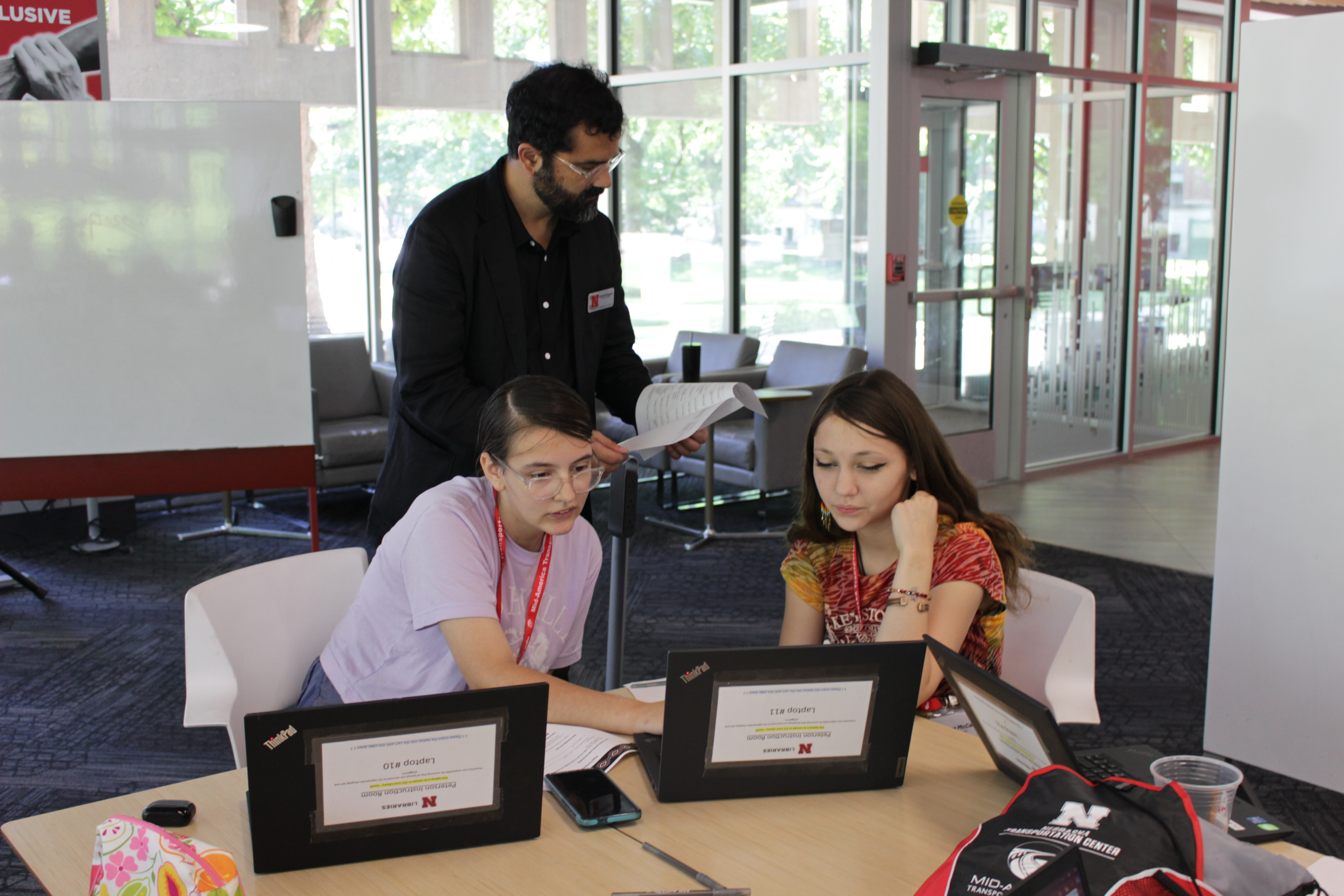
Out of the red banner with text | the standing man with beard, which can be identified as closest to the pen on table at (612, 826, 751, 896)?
the standing man with beard

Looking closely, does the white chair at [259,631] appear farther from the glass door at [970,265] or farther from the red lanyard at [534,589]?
the glass door at [970,265]

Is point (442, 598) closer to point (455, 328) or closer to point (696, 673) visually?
point (696, 673)

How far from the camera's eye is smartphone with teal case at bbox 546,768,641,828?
1.43 meters

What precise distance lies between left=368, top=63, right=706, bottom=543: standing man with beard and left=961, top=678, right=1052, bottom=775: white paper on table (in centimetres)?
92

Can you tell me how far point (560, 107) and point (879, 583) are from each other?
1.05 metres

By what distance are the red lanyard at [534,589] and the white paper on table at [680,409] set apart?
316 mm

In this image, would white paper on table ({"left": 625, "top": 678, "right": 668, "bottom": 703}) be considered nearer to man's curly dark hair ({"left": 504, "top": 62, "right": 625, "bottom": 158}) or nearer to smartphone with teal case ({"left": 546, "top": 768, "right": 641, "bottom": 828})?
smartphone with teal case ({"left": 546, "top": 768, "right": 641, "bottom": 828})

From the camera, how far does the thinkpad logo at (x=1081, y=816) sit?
1140 mm

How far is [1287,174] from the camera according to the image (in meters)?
2.82

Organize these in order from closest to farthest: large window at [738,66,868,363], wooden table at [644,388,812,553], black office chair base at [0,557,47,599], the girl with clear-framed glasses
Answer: the girl with clear-framed glasses < black office chair base at [0,557,47,599] < wooden table at [644,388,812,553] < large window at [738,66,868,363]

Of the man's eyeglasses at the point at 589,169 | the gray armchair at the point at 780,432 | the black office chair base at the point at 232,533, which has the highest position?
the man's eyeglasses at the point at 589,169

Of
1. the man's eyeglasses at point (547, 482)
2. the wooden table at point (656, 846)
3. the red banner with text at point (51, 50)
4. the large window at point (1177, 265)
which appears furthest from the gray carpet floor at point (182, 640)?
the large window at point (1177, 265)

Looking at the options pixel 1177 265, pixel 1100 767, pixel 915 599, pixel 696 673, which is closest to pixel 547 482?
pixel 696 673

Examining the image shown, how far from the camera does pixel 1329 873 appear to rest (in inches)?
51.2
